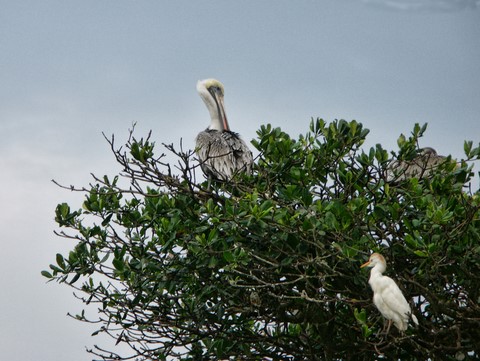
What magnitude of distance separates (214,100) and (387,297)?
7.82m

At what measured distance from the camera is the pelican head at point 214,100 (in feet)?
48.7

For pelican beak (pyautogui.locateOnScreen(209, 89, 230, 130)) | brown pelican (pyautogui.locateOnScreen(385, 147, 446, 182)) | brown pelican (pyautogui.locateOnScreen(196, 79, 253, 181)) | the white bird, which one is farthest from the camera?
pelican beak (pyautogui.locateOnScreen(209, 89, 230, 130))

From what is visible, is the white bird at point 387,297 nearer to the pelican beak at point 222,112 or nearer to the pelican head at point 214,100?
the pelican head at point 214,100

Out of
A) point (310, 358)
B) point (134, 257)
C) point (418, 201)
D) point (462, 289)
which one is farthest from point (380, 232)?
point (134, 257)

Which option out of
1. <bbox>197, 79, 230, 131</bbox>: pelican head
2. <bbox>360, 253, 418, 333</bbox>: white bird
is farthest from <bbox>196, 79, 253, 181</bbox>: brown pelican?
<bbox>360, 253, 418, 333</bbox>: white bird

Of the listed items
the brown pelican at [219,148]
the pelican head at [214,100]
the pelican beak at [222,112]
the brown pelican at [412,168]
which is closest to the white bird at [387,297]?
the brown pelican at [412,168]

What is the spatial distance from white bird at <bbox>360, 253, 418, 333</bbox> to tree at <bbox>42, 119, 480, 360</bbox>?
22 cm

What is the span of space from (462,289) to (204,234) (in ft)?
9.61

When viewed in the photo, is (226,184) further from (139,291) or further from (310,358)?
(310,358)

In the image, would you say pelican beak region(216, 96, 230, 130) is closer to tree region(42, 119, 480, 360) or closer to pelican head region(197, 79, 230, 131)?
pelican head region(197, 79, 230, 131)

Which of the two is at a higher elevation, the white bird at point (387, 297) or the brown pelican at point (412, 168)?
the brown pelican at point (412, 168)

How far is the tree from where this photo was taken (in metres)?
9.05

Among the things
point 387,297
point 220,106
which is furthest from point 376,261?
point 220,106

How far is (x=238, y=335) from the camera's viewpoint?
10156 mm
